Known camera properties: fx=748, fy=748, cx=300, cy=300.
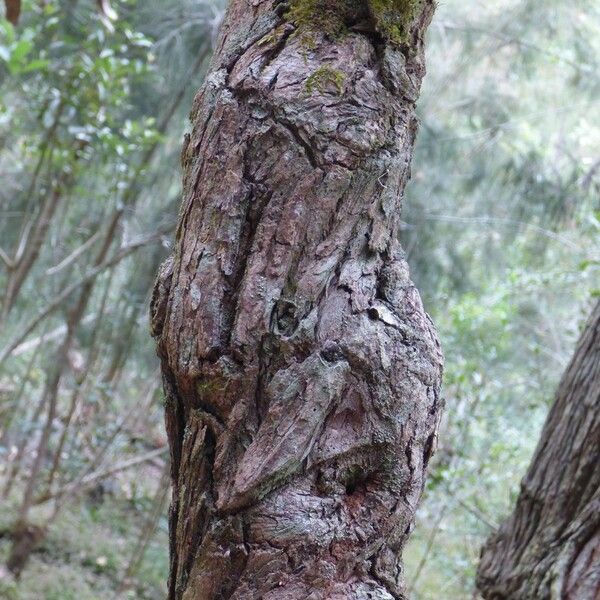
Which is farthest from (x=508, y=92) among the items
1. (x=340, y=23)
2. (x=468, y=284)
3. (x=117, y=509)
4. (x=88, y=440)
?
(x=340, y=23)

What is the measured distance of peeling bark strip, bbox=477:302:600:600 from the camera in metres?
1.46

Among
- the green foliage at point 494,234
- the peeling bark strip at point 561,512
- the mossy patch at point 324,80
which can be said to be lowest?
the peeling bark strip at point 561,512

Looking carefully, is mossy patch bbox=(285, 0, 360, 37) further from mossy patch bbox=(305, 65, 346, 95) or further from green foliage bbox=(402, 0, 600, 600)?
green foliage bbox=(402, 0, 600, 600)

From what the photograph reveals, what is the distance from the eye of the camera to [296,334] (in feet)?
2.72

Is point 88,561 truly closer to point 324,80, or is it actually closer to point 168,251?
point 168,251

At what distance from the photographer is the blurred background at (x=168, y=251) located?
11.9 ft

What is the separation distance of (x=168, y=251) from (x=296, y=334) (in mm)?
3232

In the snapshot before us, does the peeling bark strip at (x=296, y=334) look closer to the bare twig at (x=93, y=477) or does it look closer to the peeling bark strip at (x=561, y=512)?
the peeling bark strip at (x=561, y=512)

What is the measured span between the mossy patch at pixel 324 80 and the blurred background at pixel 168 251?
6.94 ft

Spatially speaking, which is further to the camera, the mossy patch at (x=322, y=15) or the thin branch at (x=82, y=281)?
the thin branch at (x=82, y=281)

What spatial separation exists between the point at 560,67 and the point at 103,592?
Result: 4.97 m

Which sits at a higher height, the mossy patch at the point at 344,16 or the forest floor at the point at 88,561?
the mossy patch at the point at 344,16

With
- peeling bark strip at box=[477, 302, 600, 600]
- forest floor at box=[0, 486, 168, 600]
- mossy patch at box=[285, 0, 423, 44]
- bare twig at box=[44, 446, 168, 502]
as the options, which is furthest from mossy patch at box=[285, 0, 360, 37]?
forest floor at box=[0, 486, 168, 600]

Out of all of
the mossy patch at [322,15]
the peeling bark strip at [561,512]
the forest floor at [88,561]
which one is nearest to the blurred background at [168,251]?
the forest floor at [88,561]
